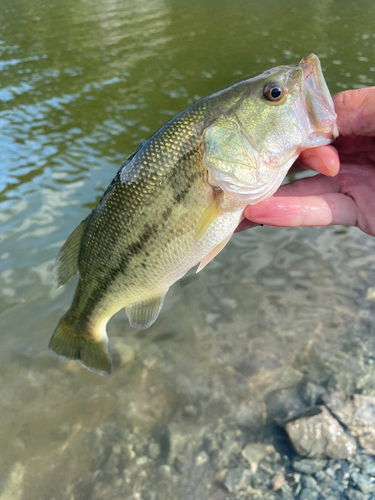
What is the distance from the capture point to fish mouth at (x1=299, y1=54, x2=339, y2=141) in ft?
7.58

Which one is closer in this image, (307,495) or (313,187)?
(307,495)

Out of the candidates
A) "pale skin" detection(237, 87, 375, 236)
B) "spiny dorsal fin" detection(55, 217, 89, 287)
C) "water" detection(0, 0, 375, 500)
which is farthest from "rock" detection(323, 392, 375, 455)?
"spiny dorsal fin" detection(55, 217, 89, 287)

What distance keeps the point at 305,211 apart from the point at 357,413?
1885 mm

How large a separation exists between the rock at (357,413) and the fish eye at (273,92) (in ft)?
8.92

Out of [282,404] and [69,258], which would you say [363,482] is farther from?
[69,258]

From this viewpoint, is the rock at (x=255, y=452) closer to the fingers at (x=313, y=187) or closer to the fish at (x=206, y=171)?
the fish at (x=206, y=171)

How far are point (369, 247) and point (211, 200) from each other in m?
3.83

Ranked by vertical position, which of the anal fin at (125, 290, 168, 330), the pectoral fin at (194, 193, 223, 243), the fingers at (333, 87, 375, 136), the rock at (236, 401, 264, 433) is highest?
the fingers at (333, 87, 375, 136)

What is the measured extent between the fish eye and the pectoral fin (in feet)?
2.19

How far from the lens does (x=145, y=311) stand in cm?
293

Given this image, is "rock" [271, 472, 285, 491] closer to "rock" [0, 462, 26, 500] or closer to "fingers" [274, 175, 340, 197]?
"rock" [0, 462, 26, 500]

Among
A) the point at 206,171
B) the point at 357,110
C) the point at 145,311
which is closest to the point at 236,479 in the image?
the point at 145,311

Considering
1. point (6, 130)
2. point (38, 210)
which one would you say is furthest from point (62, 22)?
point (38, 210)

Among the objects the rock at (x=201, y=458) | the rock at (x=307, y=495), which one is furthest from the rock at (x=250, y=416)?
the rock at (x=307, y=495)
